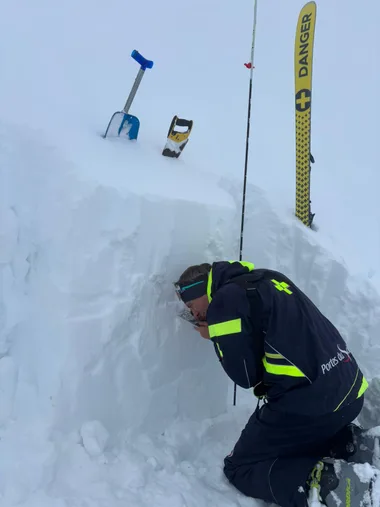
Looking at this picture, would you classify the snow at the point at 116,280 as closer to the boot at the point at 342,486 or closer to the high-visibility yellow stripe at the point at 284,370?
the boot at the point at 342,486

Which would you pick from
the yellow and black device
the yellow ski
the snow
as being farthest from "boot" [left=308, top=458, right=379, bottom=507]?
the yellow and black device

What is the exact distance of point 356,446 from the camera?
112 inches

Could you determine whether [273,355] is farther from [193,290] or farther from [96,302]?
[96,302]

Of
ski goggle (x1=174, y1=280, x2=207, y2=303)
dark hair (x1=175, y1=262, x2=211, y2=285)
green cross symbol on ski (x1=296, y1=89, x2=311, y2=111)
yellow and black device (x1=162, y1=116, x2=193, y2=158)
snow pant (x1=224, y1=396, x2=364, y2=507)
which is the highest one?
green cross symbol on ski (x1=296, y1=89, x2=311, y2=111)

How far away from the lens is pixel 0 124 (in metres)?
3.31

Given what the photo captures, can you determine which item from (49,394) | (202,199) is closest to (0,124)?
(202,199)

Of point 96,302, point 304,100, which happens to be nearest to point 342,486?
point 96,302

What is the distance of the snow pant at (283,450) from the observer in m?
2.73

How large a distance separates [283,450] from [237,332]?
850mm

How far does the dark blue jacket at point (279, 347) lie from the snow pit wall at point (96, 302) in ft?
2.24

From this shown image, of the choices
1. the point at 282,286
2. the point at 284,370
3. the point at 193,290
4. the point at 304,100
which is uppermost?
the point at 304,100

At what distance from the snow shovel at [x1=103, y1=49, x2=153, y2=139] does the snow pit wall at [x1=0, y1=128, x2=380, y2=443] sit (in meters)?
0.72

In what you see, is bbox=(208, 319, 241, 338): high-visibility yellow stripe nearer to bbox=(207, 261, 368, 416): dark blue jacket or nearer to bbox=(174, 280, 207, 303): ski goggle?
bbox=(207, 261, 368, 416): dark blue jacket

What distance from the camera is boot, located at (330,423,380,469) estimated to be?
278 centimetres
